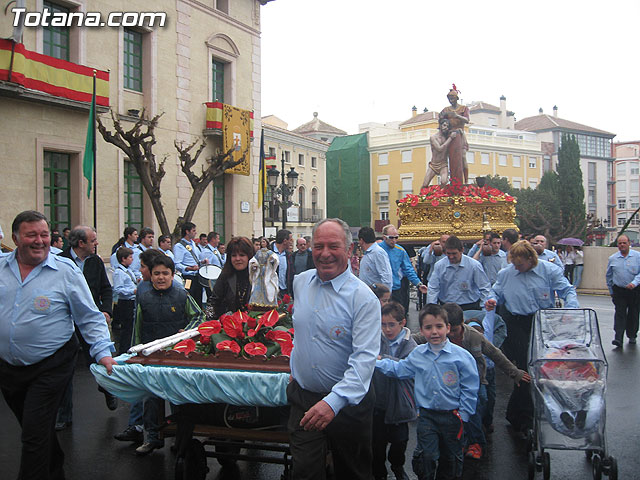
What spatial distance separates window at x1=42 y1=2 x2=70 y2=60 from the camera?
16.8 metres

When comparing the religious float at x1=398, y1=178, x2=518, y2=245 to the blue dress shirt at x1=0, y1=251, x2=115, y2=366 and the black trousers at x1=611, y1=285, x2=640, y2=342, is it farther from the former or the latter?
the blue dress shirt at x1=0, y1=251, x2=115, y2=366

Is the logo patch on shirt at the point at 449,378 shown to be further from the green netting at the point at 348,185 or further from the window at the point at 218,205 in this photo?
the green netting at the point at 348,185

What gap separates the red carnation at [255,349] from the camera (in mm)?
4305

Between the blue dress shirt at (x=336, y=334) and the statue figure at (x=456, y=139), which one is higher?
the statue figure at (x=456, y=139)

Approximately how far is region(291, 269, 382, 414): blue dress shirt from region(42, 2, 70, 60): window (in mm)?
16300

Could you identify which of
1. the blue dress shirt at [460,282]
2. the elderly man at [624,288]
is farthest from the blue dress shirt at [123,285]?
the elderly man at [624,288]

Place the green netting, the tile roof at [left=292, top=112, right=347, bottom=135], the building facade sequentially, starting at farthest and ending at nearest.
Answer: the tile roof at [left=292, top=112, right=347, bottom=135]
the green netting
the building facade

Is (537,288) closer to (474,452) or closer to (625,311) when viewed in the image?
(474,452)

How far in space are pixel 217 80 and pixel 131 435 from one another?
19574mm

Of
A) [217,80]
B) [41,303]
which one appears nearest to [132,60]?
[217,80]

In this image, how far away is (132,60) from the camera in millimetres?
19609

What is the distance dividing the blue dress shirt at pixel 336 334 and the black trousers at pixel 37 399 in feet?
6.03

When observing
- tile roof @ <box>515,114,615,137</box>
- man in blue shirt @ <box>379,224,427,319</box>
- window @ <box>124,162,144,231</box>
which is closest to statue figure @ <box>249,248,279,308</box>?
man in blue shirt @ <box>379,224,427,319</box>

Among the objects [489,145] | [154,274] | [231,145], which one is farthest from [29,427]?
[489,145]
